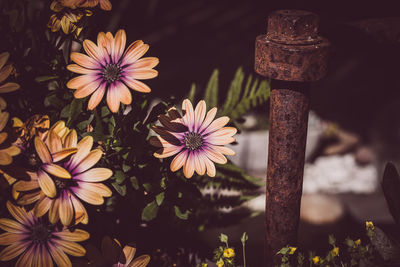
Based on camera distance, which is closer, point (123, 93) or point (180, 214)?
point (123, 93)

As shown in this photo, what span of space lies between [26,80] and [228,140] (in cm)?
46

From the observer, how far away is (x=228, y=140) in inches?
31.5

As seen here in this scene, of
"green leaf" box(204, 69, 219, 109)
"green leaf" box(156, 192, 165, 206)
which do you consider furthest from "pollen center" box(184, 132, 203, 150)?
"green leaf" box(204, 69, 219, 109)

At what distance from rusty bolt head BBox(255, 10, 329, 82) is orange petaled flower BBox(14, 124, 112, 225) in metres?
0.34

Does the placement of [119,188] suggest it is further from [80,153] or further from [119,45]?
[119,45]

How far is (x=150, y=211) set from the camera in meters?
0.87

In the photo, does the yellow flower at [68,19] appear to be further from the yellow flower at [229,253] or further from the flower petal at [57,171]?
the yellow flower at [229,253]

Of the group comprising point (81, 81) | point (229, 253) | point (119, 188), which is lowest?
point (229, 253)

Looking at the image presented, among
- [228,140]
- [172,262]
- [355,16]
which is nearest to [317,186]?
[355,16]

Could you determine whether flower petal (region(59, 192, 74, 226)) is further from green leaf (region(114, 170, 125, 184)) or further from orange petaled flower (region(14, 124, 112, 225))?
green leaf (region(114, 170, 125, 184))

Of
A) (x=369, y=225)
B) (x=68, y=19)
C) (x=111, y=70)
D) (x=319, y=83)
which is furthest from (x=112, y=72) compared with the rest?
(x=319, y=83)

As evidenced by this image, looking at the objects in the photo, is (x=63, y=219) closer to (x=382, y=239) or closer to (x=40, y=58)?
(x=40, y=58)

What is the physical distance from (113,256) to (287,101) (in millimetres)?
425

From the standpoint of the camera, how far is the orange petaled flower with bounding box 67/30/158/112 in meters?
0.73
